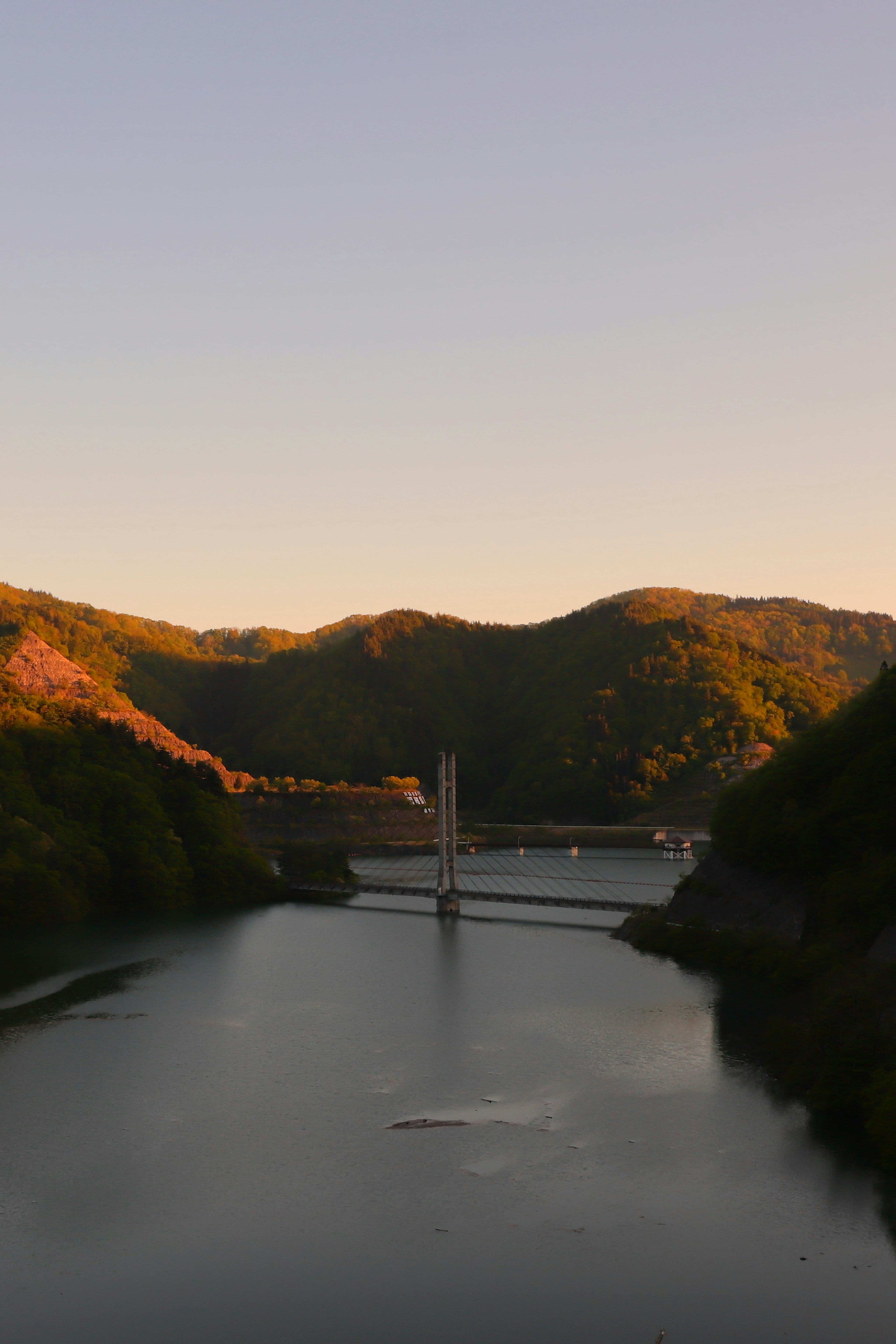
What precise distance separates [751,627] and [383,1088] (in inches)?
6262

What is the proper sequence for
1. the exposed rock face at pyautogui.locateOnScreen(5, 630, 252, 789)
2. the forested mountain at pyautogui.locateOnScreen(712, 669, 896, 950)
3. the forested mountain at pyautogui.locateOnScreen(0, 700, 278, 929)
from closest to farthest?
the forested mountain at pyautogui.locateOnScreen(712, 669, 896, 950) → the forested mountain at pyautogui.locateOnScreen(0, 700, 278, 929) → the exposed rock face at pyautogui.locateOnScreen(5, 630, 252, 789)

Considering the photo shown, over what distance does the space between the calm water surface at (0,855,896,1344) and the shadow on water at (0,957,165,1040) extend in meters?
0.21

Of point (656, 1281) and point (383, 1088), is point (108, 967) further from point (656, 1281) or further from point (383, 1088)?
point (656, 1281)

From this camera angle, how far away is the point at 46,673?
79.9 meters

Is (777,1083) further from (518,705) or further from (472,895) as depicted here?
(518,705)

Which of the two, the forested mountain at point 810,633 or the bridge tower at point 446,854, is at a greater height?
the forested mountain at point 810,633

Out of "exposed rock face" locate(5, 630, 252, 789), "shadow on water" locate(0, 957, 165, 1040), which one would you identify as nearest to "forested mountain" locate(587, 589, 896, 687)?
"exposed rock face" locate(5, 630, 252, 789)

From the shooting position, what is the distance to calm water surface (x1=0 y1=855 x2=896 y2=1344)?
14.5 meters

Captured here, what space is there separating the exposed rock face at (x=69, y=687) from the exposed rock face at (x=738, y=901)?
3901 cm

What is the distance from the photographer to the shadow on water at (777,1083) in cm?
1842

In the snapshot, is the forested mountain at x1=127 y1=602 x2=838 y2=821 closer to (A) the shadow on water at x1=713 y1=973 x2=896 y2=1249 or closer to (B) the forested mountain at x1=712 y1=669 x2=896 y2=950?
(B) the forested mountain at x1=712 y1=669 x2=896 y2=950

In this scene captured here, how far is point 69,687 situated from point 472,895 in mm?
40568

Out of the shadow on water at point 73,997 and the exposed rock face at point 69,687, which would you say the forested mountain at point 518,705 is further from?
the shadow on water at point 73,997

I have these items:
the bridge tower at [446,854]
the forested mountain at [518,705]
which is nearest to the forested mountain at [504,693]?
the forested mountain at [518,705]
